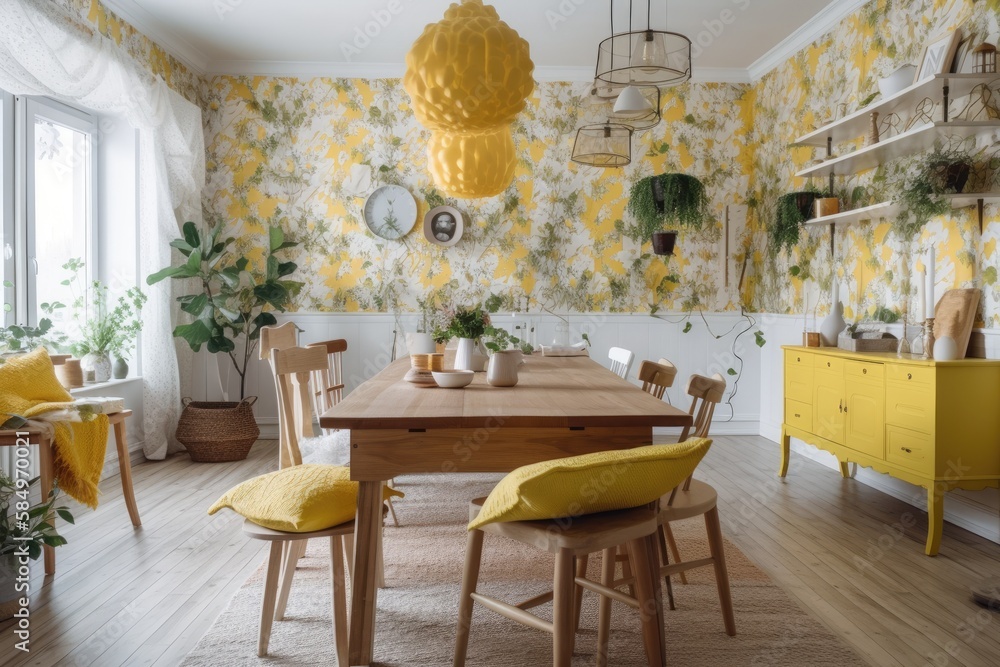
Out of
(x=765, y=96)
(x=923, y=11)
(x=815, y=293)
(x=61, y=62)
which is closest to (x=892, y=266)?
(x=815, y=293)

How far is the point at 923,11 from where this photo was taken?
3807mm

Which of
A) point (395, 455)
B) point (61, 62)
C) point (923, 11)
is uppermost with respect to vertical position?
point (923, 11)

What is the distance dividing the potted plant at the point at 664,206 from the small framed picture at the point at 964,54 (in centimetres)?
222

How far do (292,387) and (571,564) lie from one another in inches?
51.9

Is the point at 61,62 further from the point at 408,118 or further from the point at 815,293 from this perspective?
the point at 815,293

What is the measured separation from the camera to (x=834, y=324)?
4270mm

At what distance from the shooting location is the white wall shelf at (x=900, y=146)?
3.26 meters

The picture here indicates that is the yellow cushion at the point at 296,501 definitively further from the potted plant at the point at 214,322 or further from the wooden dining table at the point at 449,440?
the potted plant at the point at 214,322

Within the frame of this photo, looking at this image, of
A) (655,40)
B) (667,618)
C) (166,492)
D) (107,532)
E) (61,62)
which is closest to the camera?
(667,618)

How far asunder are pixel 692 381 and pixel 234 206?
177 inches

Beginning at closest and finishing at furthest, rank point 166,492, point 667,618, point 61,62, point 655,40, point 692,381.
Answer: point 692,381 → point 667,618 → point 655,40 → point 61,62 → point 166,492

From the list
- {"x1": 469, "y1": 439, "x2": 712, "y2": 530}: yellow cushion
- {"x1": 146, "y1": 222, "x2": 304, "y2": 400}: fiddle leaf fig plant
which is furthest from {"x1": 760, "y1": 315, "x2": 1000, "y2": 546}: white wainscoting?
{"x1": 146, "y1": 222, "x2": 304, "y2": 400}: fiddle leaf fig plant

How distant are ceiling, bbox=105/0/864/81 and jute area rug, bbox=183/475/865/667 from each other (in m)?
3.30

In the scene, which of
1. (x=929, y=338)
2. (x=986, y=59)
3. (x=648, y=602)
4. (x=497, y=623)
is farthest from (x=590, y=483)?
(x=986, y=59)
